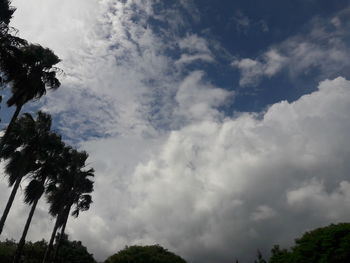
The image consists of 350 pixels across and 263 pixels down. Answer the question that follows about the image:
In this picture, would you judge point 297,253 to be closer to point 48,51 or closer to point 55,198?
point 55,198

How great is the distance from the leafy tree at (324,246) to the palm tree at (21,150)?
2449 cm

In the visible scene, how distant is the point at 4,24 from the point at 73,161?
20323 mm

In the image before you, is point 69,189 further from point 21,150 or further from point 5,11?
point 5,11

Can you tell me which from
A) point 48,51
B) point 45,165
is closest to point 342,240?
point 45,165

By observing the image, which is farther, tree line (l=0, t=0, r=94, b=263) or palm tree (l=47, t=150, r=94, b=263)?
palm tree (l=47, t=150, r=94, b=263)

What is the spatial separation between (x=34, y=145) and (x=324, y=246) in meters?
25.1

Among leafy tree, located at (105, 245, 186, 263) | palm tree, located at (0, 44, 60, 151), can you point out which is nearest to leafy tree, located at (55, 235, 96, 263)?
leafy tree, located at (105, 245, 186, 263)

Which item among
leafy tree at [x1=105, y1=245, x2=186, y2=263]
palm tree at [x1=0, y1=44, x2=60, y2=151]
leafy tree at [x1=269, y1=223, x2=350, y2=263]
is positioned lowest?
leafy tree at [x1=269, y1=223, x2=350, y2=263]

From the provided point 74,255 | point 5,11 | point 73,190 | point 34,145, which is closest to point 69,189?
point 73,190

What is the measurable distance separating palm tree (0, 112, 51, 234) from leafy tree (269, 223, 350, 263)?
24.5m

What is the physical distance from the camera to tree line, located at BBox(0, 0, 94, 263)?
18000 millimetres

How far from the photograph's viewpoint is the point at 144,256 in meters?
41.1

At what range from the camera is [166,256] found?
42.2 meters

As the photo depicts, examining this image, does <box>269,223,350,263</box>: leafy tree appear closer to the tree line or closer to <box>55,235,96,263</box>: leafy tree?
the tree line
